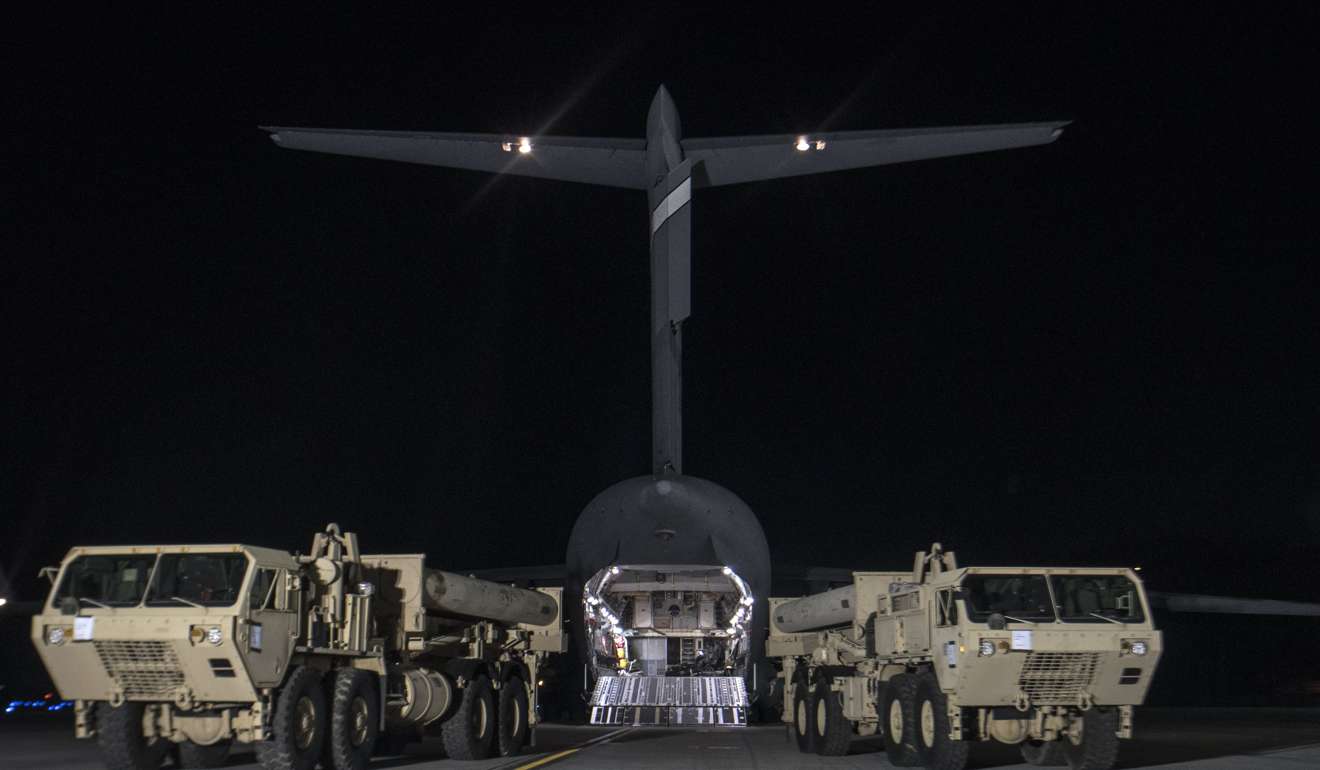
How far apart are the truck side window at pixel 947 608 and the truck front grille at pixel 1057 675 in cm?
91

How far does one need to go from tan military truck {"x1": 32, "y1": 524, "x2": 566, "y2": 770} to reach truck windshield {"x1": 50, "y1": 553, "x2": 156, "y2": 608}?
0.5 inches

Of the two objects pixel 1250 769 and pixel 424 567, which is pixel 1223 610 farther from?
pixel 424 567

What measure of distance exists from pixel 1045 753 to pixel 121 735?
10909 mm

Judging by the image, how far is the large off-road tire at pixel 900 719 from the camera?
16.9 metres

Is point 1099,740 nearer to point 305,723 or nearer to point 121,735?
point 305,723

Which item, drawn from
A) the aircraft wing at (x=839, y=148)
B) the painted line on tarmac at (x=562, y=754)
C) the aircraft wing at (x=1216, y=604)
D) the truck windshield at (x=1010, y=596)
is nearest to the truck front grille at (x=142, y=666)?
the painted line on tarmac at (x=562, y=754)

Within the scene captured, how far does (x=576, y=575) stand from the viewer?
992 inches

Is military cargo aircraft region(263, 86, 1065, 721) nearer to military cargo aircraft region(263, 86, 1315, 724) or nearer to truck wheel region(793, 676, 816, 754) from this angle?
military cargo aircraft region(263, 86, 1315, 724)

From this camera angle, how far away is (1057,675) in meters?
15.8

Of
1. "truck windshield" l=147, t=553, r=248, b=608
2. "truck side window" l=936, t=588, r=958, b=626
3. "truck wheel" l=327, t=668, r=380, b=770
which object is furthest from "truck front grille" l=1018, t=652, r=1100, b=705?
"truck windshield" l=147, t=553, r=248, b=608

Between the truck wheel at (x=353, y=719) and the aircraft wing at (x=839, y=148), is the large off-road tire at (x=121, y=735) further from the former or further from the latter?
the aircraft wing at (x=839, y=148)

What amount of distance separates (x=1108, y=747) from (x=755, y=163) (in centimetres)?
1246

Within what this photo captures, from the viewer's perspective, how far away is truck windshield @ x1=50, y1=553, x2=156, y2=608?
1424cm

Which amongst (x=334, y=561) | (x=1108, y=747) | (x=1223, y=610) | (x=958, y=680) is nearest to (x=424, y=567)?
(x=334, y=561)
